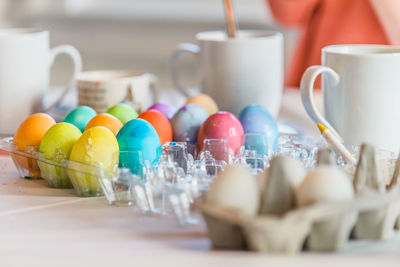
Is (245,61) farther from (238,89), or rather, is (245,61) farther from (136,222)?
(136,222)

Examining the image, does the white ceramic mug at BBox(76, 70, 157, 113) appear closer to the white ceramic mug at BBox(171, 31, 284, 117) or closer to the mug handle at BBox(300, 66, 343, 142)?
the white ceramic mug at BBox(171, 31, 284, 117)

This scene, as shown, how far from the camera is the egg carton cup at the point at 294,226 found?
35 cm

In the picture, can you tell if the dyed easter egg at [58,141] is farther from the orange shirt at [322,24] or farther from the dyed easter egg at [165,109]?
the orange shirt at [322,24]

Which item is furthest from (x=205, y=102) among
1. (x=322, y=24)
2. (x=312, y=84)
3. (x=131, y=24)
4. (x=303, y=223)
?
(x=131, y=24)

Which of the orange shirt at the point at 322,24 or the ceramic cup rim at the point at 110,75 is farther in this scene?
the orange shirt at the point at 322,24

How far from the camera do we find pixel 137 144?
0.53m

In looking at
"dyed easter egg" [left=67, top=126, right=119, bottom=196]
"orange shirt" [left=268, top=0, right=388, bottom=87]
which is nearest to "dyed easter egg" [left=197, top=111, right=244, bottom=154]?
"dyed easter egg" [left=67, top=126, right=119, bottom=196]

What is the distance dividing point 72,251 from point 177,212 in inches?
3.5

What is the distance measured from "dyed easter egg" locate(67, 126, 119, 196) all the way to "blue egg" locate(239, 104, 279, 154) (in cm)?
16

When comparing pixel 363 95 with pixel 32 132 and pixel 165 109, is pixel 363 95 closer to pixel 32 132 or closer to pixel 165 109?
pixel 165 109

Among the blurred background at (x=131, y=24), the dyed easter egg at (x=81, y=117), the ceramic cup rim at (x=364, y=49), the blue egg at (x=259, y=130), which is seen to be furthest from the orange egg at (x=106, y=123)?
the blurred background at (x=131, y=24)

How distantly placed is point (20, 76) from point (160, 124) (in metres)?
0.26

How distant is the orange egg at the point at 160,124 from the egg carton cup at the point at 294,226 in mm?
237

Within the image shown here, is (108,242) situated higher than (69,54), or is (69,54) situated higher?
(69,54)
